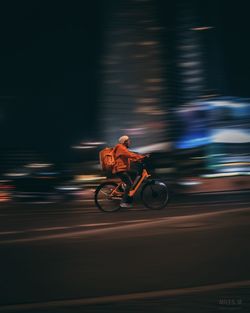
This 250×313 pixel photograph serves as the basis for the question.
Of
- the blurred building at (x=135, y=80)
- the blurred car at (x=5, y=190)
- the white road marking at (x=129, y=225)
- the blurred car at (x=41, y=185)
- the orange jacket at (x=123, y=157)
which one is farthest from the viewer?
the blurred building at (x=135, y=80)

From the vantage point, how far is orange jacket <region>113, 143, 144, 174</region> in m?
13.0

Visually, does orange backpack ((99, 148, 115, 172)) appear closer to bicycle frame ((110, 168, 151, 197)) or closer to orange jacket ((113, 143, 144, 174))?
orange jacket ((113, 143, 144, 174))

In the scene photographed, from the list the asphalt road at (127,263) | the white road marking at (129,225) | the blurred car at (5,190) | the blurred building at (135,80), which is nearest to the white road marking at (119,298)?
the asphalt road at (127,263)

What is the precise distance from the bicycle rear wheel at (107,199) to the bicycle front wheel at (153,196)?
0.54 meters

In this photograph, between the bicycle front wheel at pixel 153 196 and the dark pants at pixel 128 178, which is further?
the bicycle front wheel at pixel 153 196

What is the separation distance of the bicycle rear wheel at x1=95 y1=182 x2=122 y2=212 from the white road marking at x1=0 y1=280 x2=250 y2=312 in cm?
712

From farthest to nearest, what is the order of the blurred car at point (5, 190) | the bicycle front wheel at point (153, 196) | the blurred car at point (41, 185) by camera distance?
the blurred car at point (5, 190) → the blurred car at point (41, 185) → the bicycle front wheel at point (153, 196)

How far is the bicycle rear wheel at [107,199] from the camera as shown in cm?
1308

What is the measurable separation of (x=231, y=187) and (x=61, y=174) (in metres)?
5.00

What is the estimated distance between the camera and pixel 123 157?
42.7ft

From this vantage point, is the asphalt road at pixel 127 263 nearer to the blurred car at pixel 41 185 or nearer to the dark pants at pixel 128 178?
the dark pants at pixel 128 178

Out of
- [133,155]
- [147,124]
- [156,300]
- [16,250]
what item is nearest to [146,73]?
[147,124]

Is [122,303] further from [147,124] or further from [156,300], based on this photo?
[147,124]

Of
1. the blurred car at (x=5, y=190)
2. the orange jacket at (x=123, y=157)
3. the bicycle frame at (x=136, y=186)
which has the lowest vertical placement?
the blurred car at (x=5, y=190)
